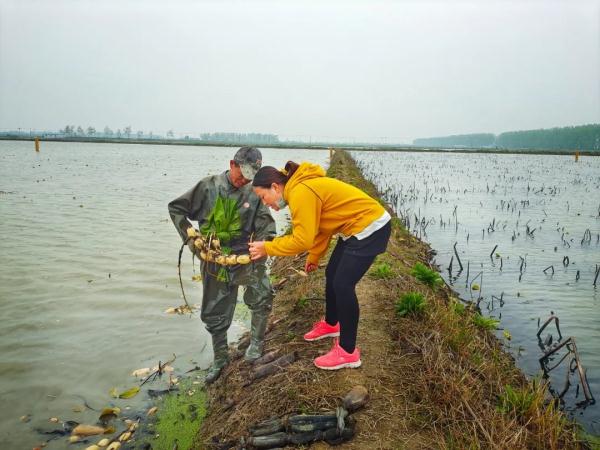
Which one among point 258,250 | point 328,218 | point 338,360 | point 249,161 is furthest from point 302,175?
point 338,360

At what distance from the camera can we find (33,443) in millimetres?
3781

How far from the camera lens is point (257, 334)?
442 cm

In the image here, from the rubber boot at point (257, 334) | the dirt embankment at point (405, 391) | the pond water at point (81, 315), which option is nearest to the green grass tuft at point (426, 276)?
the dirt embankment at point (405, 391)

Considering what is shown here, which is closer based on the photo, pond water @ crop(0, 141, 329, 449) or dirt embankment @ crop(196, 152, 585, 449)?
dirt embankment @ crop(196, 152, 585, 449)

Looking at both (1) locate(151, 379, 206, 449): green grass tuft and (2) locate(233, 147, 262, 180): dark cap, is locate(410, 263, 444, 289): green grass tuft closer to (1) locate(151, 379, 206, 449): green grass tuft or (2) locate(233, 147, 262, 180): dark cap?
(1) locate(151, 379, 206, 449): green grass tuft

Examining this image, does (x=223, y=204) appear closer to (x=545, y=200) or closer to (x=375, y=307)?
(x=375, y=307)

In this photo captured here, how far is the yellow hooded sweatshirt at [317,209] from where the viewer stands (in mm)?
3271

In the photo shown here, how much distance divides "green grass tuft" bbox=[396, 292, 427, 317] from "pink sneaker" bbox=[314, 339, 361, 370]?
4.65 feet

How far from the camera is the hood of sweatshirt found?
3.42m

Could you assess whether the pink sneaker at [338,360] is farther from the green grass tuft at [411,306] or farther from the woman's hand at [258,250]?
the green grass tuft at [411,306]

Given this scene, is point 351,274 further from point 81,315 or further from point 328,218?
point 81,315

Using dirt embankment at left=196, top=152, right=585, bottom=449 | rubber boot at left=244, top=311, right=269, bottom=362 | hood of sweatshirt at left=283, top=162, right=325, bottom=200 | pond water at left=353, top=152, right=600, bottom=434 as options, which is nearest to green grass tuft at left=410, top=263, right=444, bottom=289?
pond water at left=353, top=152, right=600, bottom=434

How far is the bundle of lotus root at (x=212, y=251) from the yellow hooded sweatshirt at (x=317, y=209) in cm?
47

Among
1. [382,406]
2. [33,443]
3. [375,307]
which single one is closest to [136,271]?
[33,443]
